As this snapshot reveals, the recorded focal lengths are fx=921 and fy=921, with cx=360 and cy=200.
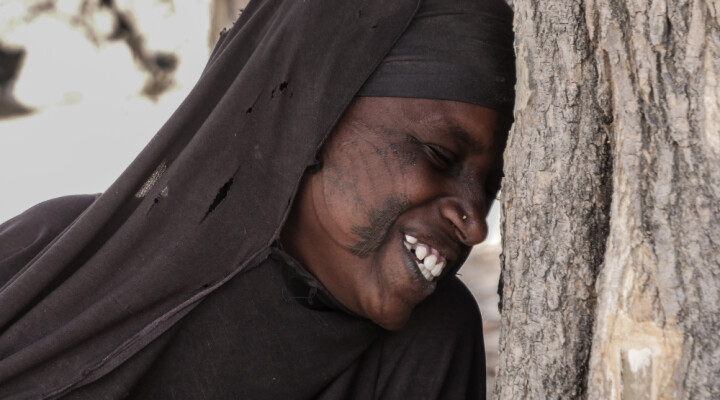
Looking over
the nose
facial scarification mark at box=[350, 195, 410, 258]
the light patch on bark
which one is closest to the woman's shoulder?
facial scarification mark at box=[350, 195, 410, 258]

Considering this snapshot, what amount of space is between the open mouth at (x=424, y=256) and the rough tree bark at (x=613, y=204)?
33cm

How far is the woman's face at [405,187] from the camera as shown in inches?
83.1

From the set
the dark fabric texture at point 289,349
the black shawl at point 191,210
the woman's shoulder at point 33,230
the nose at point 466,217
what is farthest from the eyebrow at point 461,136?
the woman's shoulder at point 33,230

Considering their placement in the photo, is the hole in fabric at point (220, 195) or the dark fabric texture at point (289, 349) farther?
the dark fabric texture at point (289, 349)

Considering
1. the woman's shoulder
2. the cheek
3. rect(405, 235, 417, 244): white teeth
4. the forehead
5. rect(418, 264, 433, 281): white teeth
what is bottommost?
rect(418, 264, 433, 281): white teeth

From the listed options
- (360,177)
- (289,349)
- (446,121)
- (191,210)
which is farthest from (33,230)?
(446,121)

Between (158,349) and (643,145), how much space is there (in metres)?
1.27

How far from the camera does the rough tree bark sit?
145cm

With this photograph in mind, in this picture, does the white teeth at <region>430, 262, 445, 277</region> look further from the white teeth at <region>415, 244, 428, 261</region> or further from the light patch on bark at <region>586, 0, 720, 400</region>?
the light patch on bark at <region>586, 0, 720, 400</region>

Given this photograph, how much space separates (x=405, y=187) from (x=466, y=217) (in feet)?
0.52

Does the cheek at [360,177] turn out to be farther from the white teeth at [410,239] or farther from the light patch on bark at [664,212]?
the light patch on bark at [664,212]

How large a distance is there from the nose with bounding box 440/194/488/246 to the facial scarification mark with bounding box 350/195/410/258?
98 mm

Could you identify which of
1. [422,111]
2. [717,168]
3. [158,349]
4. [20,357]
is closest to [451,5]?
[422,111]

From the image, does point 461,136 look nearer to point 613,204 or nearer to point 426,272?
point 426,272
